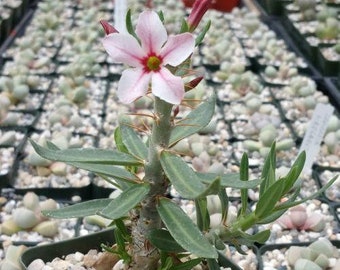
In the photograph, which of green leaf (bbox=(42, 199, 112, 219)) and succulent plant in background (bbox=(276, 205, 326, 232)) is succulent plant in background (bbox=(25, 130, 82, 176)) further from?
green leaf (bbox=(42, 199, 112, 219))

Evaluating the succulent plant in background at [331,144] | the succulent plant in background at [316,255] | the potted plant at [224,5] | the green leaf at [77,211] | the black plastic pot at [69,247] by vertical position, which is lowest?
the potted plant at [224,5]

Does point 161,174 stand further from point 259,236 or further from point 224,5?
point 224,5

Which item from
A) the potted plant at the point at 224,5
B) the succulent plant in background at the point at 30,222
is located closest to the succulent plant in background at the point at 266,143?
the succulent plant in background at the point at 30,222

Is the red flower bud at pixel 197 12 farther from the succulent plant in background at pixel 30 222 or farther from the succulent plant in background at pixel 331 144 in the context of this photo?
the succulent plant in background at pixel 331 144

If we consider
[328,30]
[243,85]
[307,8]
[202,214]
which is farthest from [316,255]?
[307,8]

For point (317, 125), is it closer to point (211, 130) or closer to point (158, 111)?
point (211, 130)
